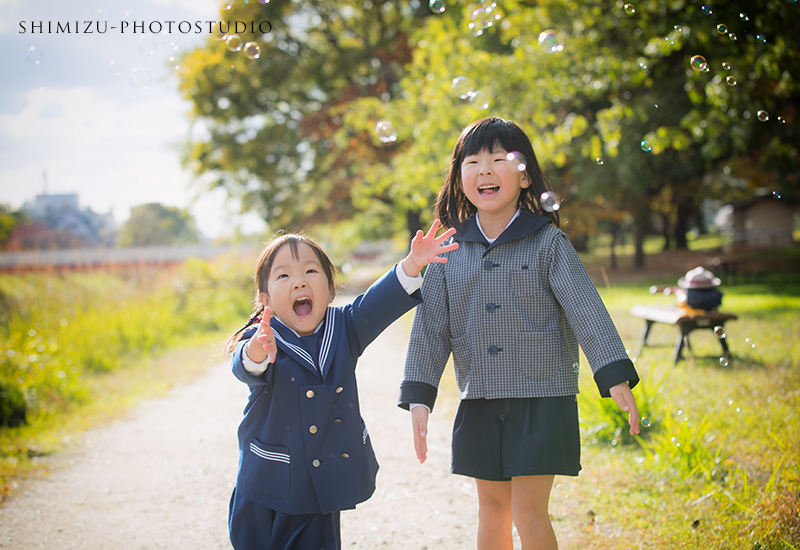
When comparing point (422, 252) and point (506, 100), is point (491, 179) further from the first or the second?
point (506, 100)

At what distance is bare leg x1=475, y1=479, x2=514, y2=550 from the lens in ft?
7.28

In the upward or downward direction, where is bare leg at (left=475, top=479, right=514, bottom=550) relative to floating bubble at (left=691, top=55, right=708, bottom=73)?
downward

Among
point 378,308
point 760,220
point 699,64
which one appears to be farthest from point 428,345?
point 760,220

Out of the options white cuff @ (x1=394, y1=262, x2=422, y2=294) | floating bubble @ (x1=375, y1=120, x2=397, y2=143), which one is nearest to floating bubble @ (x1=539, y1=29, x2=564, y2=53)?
floating bubble @ (x1=375, y1=120, x2=397, y2=143)

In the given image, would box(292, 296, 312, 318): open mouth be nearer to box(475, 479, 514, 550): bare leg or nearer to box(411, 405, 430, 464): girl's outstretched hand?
box(411, 405, 430, 464): girl's outstretched hand

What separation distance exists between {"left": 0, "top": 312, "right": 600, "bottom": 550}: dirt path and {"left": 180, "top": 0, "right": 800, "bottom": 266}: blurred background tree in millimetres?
2218

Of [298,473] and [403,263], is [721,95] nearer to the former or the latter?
[403,263]

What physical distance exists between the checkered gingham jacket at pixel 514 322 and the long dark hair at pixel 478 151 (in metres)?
0.15

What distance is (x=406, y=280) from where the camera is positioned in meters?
2.16

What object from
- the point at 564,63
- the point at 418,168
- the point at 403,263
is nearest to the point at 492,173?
the point at 403,263

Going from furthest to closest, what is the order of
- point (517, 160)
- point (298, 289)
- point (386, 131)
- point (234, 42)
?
point (234, 42) < point (386, 131) < point (517, 160) < point (298, 289)

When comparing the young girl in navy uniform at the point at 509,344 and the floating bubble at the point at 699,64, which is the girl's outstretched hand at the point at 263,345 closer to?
the young girl in navy uniform at the point at 509,344

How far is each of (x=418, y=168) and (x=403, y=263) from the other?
26.2ft

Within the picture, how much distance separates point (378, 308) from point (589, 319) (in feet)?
2.42
